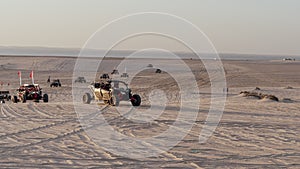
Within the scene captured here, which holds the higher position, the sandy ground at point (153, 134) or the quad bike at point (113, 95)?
the quad bike at point (113, 95)

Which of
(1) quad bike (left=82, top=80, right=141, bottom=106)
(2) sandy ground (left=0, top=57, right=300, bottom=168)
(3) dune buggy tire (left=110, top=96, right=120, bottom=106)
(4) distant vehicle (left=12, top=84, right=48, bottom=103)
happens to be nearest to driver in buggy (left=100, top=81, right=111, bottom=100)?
(1) quad bike (left=82, top=80, right=141, bottom=106)

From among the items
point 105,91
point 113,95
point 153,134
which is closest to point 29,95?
point 105,91

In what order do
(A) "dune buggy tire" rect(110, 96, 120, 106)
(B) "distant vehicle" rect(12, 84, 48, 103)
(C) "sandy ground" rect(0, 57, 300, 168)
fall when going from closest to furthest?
(C) "sandy ground" rect(0, 57, 300, 168) → (A) "dune buggy tire" rect(110, 96, 120, 106) → (B) "distant vehicle" rect(12, 84, 48, 103)

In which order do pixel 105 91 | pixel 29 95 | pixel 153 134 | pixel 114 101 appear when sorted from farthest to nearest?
pixel 29 95 → pixel 105 91 → pixel 114 101 → pixel 153 134

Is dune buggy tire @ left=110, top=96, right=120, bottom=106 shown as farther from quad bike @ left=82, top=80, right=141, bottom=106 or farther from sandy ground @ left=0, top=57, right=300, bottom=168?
sandy ground @ left=0, top=57, right=300, bottom=168

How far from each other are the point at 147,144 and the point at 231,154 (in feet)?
7.93

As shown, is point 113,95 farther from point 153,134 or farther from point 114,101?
point 153,134

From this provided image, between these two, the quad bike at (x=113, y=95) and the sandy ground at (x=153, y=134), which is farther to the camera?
the quad bike at (x=113, y=95)

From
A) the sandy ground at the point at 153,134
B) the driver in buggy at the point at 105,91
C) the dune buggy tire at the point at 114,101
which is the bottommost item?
the sandy ground at the point at 153,134

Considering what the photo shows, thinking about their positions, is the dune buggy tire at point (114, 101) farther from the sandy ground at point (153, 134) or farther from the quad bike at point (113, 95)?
the sandy ground at point (153, 134)

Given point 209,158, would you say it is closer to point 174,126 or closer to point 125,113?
point 174,126

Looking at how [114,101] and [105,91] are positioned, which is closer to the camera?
[114,101]

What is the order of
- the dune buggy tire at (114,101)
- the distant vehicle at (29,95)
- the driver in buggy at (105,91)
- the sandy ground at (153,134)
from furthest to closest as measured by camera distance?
1. the distant vehicle at (29,95)
2. the driver in buggy at (105,91)
3. the dune buggy tire at (114,101)
4. the sandy ground at (153,134)

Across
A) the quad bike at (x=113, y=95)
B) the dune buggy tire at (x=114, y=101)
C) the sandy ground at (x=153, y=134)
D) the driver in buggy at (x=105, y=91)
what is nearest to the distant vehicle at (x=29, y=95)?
the quad bike at (x=113, y=95)
